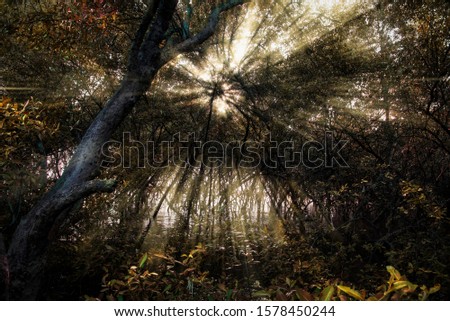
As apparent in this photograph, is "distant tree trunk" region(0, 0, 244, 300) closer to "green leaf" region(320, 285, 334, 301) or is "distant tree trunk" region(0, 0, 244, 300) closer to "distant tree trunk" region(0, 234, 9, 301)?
"distant tree trunk" region(0, 234, 9, 301)

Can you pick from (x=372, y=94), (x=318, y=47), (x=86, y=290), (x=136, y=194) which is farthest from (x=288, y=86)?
(x=86, y=290)

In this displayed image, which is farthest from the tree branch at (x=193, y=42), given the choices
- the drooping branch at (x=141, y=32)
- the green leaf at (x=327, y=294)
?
the green leaf at (x=327, y=294)

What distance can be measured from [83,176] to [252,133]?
5908mm

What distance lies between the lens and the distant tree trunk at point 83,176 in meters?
3.28

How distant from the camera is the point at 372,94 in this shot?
724 centimetres

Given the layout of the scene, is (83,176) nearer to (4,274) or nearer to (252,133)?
(4,274)

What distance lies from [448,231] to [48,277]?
7.67 meters

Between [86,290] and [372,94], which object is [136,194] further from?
[372,94]

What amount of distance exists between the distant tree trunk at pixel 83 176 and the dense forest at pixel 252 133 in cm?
60

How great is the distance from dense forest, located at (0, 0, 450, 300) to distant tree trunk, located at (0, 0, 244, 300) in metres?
0.60
